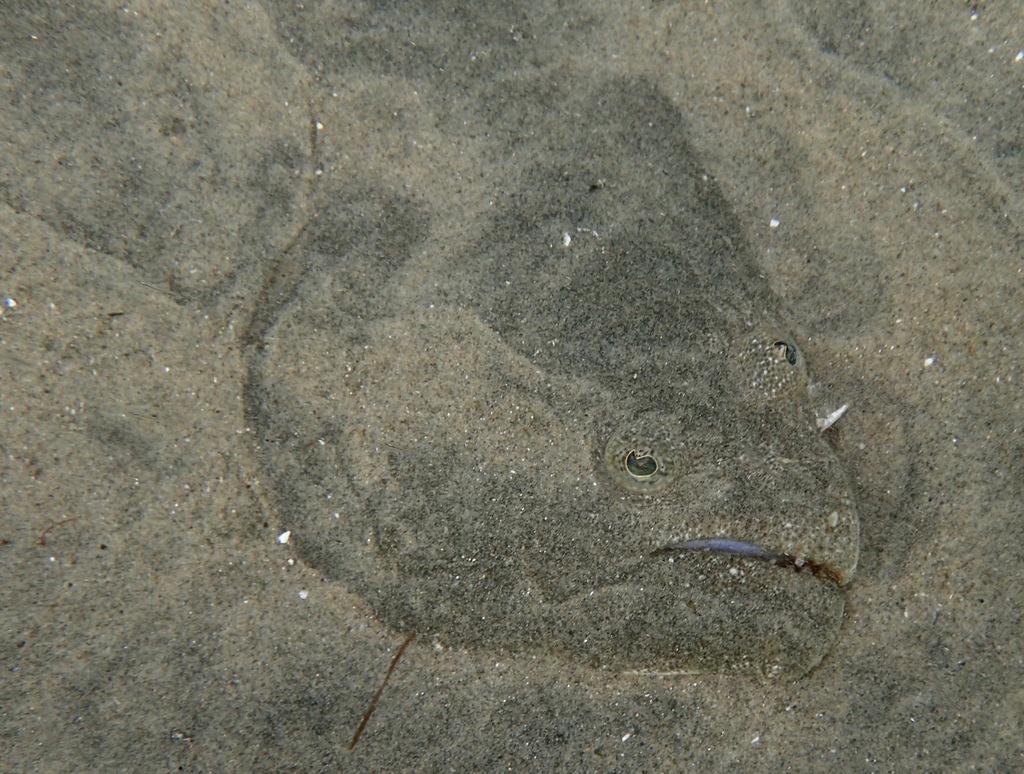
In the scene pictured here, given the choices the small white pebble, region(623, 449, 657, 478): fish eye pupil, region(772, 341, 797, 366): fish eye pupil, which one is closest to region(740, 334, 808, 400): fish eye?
region(772, 341, 797, 366): fish eye pupil

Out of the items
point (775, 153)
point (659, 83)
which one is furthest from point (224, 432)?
point (775, 153)

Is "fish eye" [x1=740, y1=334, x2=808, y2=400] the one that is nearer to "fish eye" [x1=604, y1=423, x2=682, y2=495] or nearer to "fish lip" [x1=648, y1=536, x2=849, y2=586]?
"fish eye" [x1=604, y1=423, x2=682, y2=495]

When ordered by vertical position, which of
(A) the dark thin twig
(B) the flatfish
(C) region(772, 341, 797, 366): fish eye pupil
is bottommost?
(A) the dark thin twig

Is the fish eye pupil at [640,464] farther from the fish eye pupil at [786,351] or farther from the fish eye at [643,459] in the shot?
the fish eye pupil at [786,351]

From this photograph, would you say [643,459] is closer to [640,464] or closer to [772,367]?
[640,464]

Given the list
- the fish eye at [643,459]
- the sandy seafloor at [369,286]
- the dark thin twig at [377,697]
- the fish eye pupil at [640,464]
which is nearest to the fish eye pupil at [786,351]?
the sandy seafloor at [369,286]

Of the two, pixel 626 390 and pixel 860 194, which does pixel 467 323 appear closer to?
pixel 626 390

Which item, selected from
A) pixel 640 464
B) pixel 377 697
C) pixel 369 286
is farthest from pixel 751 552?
pixel 369 286
